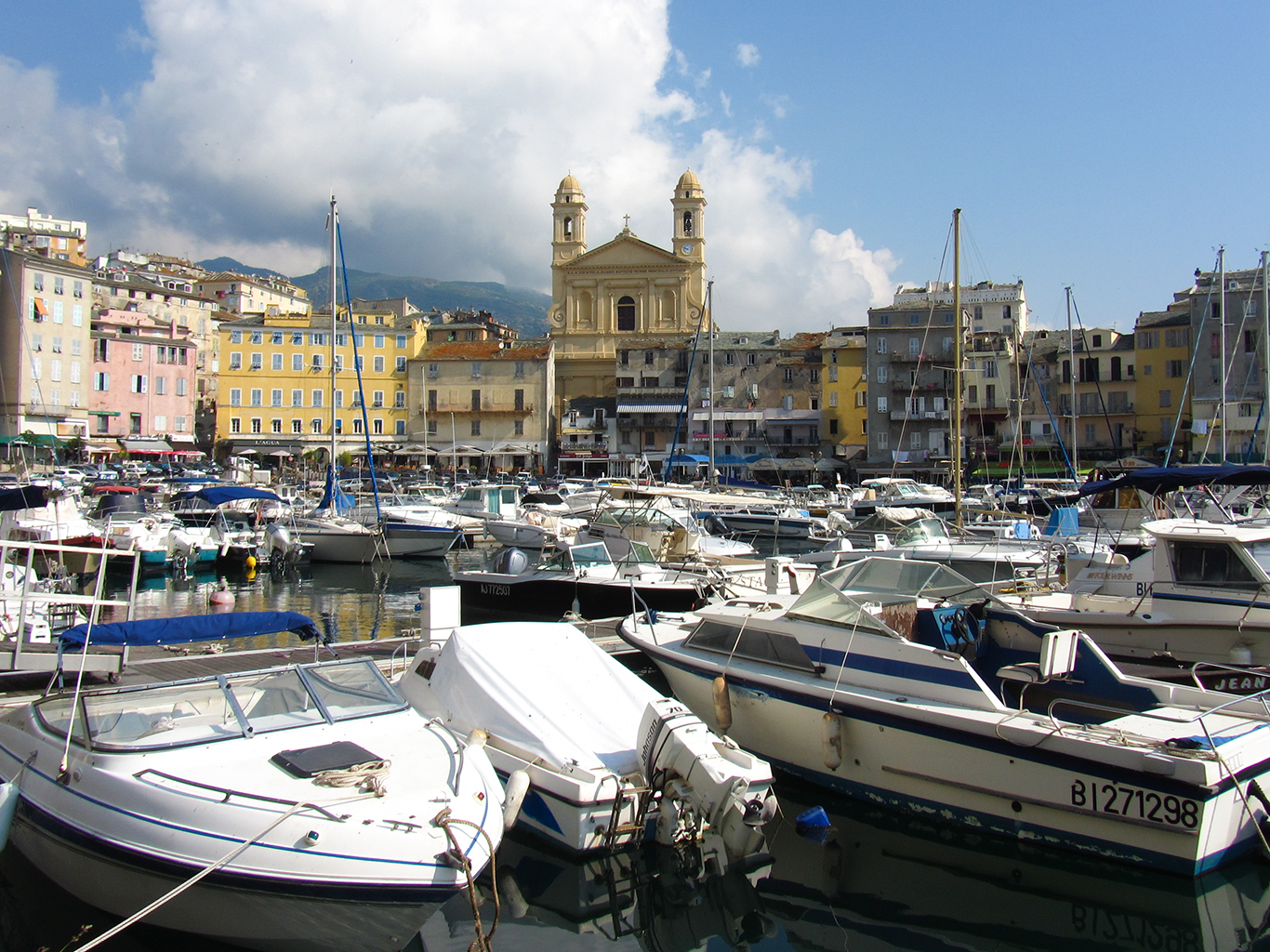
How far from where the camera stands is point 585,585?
18891 mm

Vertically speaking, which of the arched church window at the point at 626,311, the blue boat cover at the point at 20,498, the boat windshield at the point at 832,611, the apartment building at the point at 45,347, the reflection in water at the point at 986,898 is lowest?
the reflection in water at the point at 986,898

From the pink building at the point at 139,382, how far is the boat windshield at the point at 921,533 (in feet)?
199

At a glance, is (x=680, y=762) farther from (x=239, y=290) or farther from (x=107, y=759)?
(x=239, y=290)

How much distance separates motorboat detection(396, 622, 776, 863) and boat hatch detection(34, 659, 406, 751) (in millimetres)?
1314

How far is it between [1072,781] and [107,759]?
7.73 meters

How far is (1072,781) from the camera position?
Result: 26.7 ft

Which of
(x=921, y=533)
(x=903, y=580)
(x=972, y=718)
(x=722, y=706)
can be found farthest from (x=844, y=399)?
(x=972, y=718)

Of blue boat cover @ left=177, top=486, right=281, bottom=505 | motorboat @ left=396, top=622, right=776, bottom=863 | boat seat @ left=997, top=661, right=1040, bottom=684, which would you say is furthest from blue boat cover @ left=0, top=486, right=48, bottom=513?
boat seat @ left=997, top=661, right=1040, bottom=684

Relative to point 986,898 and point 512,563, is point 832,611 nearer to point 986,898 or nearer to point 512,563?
point 986,898

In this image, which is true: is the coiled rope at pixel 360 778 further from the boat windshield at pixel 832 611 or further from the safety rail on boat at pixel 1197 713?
the safety rail on boat at pixel 1197 713

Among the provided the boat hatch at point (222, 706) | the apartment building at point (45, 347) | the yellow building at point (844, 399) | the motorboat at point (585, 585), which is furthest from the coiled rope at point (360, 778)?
the apartment building at point (45, 347)

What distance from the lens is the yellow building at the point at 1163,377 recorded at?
58406mm

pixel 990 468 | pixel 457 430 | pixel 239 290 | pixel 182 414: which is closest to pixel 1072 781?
pixel 990 468

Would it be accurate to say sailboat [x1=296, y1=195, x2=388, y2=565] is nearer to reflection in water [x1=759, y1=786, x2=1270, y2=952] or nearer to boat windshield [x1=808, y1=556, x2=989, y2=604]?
boat windshield [x1=808, y1=556, x2=989, y2=604]
